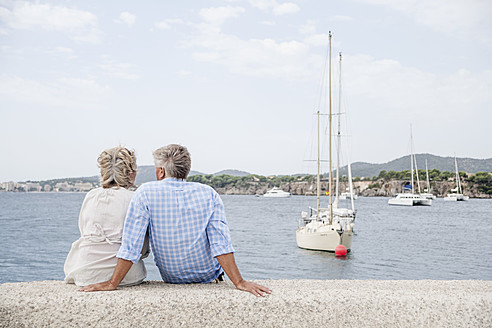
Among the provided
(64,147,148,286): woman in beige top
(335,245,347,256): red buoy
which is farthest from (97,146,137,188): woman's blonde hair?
(335,245,347,256): red buoy

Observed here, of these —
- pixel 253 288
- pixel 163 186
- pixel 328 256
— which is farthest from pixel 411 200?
pixel 163 186

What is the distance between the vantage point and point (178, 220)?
325cm

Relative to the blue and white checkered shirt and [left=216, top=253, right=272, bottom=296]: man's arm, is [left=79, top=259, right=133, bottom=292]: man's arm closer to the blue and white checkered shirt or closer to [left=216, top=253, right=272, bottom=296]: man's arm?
the blue and white checkered shirt

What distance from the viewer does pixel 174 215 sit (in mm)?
3246

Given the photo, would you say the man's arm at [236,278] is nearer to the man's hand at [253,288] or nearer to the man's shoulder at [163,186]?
the man's hand at [253,288]

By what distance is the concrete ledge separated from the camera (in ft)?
9.39

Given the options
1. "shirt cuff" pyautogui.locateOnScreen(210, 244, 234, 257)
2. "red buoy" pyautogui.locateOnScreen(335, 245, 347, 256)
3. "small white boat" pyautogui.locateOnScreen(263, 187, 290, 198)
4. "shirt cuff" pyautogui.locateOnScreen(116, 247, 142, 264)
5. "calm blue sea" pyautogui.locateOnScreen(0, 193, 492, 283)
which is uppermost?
"small white boat" pyautogui.locateOnScreen(263, 187, 290, 198)

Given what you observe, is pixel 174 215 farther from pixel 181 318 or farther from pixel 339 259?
pixel 339 259

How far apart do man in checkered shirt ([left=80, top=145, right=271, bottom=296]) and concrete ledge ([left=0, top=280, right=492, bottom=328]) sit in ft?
0.54

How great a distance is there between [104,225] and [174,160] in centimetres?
66

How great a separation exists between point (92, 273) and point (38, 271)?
22.6m

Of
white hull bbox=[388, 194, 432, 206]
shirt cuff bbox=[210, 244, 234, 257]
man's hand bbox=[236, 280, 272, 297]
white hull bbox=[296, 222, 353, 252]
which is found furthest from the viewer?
white hull bbox=[388, 194, 432, 206]

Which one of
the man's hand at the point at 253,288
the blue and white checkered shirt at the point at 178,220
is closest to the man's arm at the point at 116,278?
the blue and white checkered shirt at the point at 178,220

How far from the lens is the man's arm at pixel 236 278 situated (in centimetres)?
312
